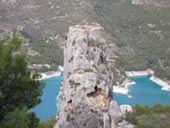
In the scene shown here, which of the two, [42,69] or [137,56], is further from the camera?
[137,56]

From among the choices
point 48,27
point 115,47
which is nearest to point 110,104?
point 115,47

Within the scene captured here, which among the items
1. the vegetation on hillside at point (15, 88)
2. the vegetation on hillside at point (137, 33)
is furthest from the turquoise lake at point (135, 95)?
the vegetation on hillside at point (15, 88)

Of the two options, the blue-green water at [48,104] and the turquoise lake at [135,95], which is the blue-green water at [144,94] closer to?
the turquoise lake at [135,95]

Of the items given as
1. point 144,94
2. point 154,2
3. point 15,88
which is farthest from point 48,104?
point 154,2

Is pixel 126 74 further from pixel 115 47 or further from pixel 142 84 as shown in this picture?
pixel 115 47

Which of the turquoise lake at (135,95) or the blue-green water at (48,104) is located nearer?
the blue-green water at (48,104)

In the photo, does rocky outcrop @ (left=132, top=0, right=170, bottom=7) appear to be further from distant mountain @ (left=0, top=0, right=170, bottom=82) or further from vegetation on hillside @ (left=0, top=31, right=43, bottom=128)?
vegetation on hillside @ (left=0, top=31, right=43, bottom=128)
